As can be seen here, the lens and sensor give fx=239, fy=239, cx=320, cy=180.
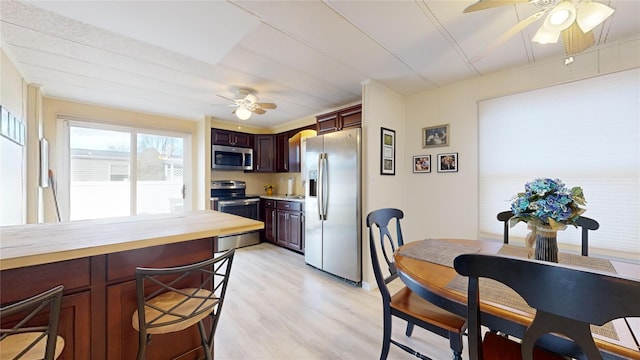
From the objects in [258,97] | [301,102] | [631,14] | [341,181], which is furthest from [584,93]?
[258,97]

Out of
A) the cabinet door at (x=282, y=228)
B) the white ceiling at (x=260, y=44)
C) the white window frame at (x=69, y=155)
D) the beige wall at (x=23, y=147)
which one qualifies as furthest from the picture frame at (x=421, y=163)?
the beige wall at (x=23, y=147)

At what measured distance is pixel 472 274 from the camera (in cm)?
84

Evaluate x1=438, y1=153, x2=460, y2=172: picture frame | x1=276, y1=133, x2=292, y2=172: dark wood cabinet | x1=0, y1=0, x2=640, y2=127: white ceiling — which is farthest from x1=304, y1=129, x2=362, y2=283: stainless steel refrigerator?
x1=276, y1=133, x2=292, y2=172: dark wood cabinet

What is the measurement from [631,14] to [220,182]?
522 cm

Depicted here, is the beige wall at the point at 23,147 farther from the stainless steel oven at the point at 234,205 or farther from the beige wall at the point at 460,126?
the beige wall at the point at 460,126

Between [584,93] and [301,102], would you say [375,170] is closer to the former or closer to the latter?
[301,102]

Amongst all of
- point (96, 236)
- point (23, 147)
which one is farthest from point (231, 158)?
point (96, 236)

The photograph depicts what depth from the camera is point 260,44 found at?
6.75 ft

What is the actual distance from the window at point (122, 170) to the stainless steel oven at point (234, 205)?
25.8 inches

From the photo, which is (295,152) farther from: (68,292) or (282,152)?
(68,292)

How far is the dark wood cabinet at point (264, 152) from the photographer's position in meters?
5.03

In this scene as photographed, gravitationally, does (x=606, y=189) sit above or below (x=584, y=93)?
below

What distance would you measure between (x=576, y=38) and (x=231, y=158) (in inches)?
182

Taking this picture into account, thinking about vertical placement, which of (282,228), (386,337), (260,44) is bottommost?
(386,337)
